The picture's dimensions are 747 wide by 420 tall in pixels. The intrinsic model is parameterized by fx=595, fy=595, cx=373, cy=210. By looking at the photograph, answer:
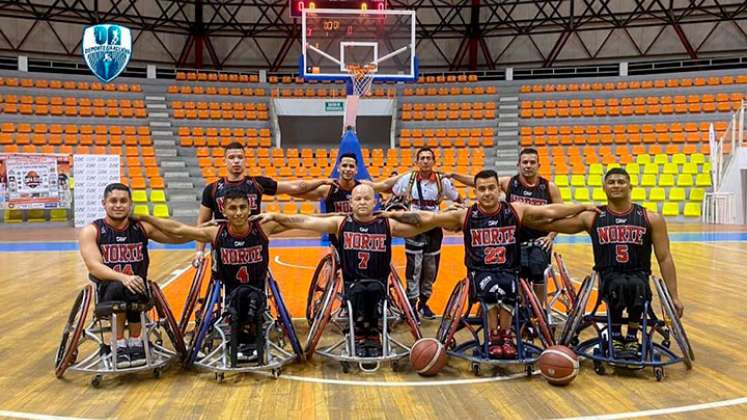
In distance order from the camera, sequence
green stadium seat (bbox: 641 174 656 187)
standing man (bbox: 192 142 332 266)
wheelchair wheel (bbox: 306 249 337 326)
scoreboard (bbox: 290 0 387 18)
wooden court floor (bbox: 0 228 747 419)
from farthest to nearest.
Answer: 1. green stadium seat (bbox: 641 174 656 187)
2. scoreboard (bbox: 290 0 387 18)
3. wheelchair wheel (bbox: 306 249 337 326)
4. standing man (bbox: 192 142 332 266)
5. wooden court floor (bbox: 0 228 747 419)

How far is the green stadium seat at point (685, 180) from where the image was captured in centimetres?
1656

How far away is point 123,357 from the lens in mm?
4219

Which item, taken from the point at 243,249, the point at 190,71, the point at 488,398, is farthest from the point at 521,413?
the point at 190,71

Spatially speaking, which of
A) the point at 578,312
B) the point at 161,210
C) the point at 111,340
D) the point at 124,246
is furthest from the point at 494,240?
the point at 161,210

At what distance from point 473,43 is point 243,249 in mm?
22416

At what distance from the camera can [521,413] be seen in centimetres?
348

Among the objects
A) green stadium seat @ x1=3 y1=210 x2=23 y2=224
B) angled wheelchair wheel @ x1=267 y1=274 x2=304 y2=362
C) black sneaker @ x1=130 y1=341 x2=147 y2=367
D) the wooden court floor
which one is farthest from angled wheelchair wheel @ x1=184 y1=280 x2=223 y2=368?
green stadium seat @ x1=3 y1=210 x2=23 y2=224

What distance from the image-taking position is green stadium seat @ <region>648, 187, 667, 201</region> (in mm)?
16484

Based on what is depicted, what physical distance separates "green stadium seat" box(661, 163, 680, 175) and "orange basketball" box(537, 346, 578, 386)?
1496 centimetres

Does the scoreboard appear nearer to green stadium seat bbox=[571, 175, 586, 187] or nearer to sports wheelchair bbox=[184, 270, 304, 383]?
green stadium seat bbox=[571, 175, 586, 187]

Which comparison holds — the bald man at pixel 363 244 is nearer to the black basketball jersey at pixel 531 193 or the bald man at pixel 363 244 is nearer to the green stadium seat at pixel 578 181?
the black basketball jersey at pixel 531 193

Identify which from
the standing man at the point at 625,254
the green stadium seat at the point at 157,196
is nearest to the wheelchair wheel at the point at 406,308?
the standing man at the point at 625,254

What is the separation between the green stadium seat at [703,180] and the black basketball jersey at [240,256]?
15.5m

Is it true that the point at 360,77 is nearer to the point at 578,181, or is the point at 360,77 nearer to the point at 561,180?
the point at 561,180
